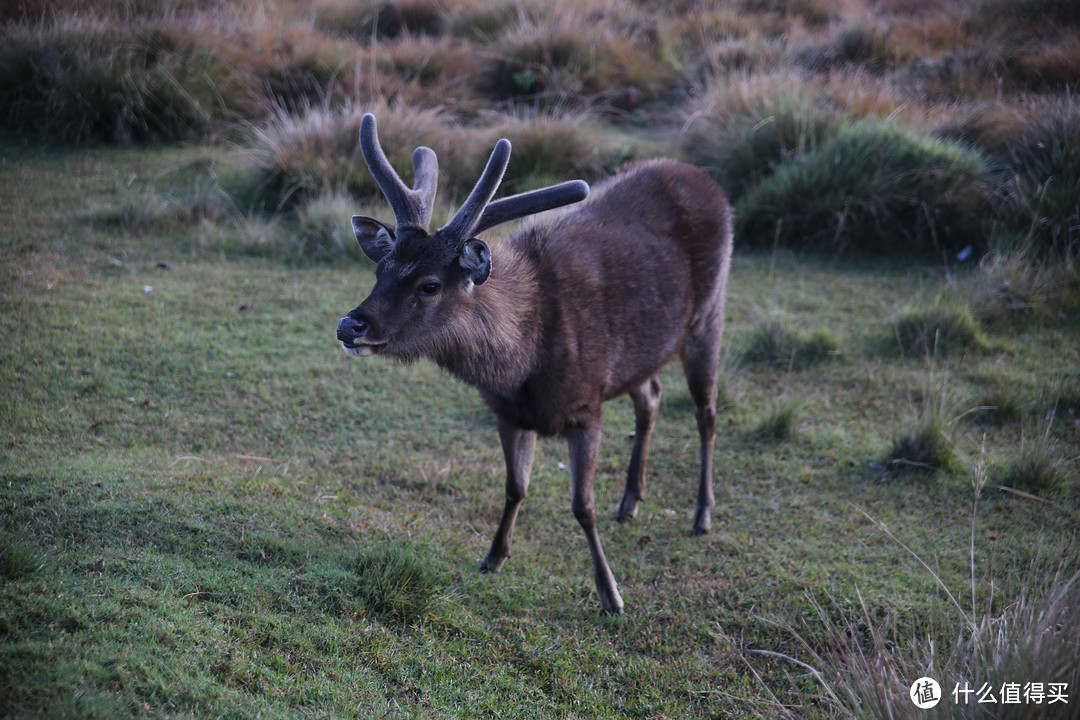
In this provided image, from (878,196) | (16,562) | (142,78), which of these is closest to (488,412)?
(16,562)

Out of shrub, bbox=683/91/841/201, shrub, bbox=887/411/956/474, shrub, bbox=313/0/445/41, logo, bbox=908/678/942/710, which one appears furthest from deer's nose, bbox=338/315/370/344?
shrub, bbox=313/0/445/41

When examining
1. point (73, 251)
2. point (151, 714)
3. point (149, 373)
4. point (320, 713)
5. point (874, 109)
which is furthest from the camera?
point (874, 109)

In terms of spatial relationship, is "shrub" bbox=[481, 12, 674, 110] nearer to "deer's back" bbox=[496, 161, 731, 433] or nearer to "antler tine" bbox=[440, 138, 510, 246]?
"deer's back" bbox=[496, 161, 731, 433]

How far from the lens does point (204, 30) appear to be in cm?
1042

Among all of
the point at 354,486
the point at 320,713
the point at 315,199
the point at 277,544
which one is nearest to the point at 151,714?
the point at 320,713

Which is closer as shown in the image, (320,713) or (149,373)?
(320,713)

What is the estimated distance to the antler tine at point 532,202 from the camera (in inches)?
150

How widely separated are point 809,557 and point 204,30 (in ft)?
31.9

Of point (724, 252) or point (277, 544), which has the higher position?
point (724, 252)

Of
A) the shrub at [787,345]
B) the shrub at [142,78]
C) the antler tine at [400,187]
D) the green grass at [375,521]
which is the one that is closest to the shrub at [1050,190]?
the green grass at [375,521]

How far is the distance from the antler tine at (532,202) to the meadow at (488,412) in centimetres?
166

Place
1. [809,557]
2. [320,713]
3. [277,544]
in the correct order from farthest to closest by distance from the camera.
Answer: [809,557]
[277,544]
[320,713]

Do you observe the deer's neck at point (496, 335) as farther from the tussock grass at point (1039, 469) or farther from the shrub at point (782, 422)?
the tussock grass at point (1039, 469)

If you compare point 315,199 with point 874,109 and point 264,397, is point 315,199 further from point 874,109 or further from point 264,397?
point 874,109
